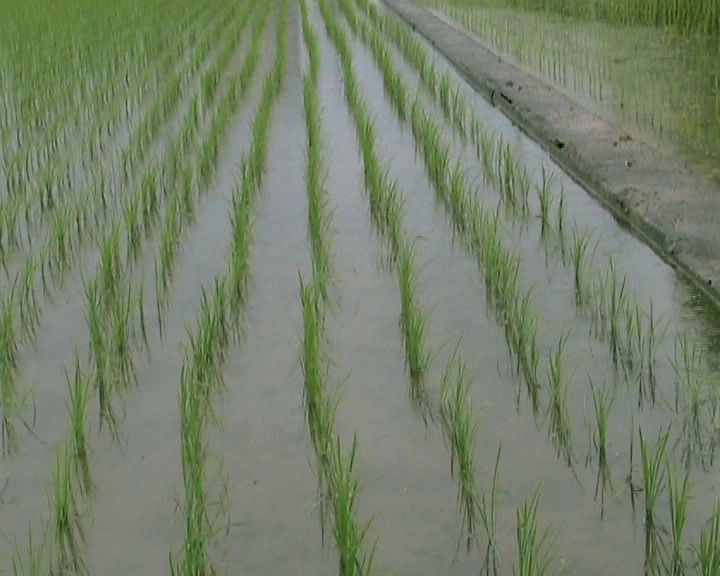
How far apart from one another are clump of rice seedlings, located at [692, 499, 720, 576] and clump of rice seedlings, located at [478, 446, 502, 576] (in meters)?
0.33

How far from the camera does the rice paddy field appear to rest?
2.03 m

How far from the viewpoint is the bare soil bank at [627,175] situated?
3.45 metres

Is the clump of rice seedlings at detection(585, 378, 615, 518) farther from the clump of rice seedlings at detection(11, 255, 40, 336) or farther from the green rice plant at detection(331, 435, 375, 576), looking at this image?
the clump of rice seedlings at detection(11, 255, 40, 336)

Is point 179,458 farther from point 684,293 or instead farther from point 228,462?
point 684,293

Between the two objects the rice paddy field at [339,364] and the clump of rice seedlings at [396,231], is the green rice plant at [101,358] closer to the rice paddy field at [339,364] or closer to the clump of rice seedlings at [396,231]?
the rice paddy field at [339,364]

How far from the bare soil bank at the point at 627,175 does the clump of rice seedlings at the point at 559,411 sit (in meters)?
0.73

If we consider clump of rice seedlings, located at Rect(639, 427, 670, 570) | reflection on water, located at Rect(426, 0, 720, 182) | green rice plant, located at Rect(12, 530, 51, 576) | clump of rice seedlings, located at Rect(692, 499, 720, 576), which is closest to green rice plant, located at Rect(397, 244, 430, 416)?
clump of rice seedlings, located at Rect(639, 427, 670, 570)

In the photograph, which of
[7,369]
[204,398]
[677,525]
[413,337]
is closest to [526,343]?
[413,337]

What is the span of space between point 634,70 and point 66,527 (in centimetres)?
510

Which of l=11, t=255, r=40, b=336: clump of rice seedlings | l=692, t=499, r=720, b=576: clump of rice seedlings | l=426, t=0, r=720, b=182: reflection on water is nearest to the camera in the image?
l=692, t=499, r=720, b=576: clump of rice seedlings

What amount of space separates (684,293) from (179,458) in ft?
5.05

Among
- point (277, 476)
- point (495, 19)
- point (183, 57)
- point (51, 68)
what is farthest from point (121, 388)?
point (495, 19)

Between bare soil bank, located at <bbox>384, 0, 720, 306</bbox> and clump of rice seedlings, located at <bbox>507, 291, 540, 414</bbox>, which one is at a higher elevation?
bare soil bank, located at <bbox>384, 0, 720, 306</bbox>

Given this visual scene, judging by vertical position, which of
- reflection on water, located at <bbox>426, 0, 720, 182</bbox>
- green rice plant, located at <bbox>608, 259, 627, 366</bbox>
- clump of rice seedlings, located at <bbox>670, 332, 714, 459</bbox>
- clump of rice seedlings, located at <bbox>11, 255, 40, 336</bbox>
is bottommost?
clump of rice seedlings, located at <bbox>11, 255, 40, 336</bbox>
